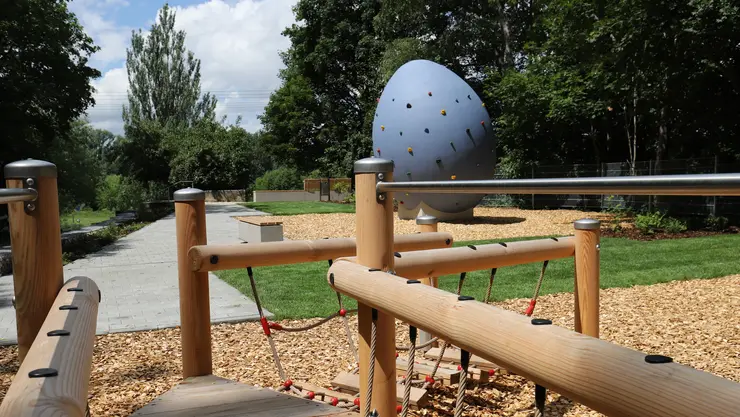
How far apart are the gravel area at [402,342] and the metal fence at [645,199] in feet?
20.8

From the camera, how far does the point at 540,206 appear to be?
21812 millimetres

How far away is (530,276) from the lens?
8.10 metres

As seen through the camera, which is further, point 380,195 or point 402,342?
point 402,342

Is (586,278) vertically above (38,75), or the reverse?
(38,75)

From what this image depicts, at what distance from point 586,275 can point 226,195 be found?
35909 millimetres

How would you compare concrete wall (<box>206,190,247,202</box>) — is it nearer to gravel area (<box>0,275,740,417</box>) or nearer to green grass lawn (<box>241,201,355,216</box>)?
green grass lawn (<box>241,201,355,216</box>)

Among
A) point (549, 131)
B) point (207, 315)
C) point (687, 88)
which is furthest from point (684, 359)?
point (549, 131)

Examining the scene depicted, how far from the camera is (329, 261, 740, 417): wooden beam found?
940 mm

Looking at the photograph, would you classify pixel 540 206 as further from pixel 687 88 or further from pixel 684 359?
pixel 684 359

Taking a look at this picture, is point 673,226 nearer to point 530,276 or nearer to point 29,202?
point 530,276

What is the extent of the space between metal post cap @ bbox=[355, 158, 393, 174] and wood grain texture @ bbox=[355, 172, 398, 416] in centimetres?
2

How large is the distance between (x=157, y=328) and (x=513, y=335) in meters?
5.10

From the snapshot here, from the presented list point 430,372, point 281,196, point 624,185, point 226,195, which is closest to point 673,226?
point 430,372

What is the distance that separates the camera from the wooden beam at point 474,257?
2854mm
